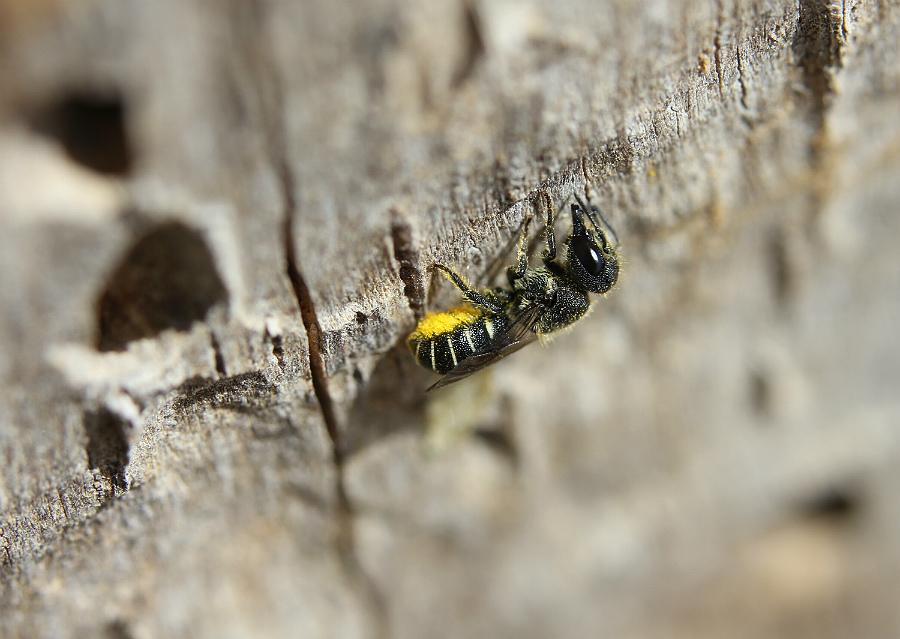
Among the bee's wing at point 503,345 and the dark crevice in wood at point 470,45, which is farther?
the bee's wing at point 503,345

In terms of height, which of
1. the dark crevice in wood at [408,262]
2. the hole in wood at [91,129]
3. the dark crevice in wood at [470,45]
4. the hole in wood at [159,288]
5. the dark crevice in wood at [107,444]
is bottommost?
the dark crevice in wood at [107,444]

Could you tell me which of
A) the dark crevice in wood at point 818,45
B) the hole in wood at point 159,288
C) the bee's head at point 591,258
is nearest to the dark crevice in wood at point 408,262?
the hole in wood at point 159,288

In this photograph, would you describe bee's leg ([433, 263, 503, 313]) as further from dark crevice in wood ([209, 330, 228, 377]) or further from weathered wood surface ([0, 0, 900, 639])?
dark crevice in wood ([209, 330, 228, 377])

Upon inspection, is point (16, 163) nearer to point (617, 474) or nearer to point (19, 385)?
point (19, 385)

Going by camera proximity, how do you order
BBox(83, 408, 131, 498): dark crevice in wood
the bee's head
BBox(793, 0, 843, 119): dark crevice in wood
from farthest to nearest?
the bee's head, BBox(793, 0, 843, 119): dark crevice in wood, BBox(83, 408, 131, 498): dark crevice in wood

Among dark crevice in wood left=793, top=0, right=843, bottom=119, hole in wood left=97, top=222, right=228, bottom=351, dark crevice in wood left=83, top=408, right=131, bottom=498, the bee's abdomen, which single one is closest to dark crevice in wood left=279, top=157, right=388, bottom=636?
hole in wood left=97, top=222, right=228, bottom=351

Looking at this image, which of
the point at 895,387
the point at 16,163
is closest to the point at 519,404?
the point at 16,163

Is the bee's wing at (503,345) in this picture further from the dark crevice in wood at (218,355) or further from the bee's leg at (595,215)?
the dark crevice in wood at (218,355)

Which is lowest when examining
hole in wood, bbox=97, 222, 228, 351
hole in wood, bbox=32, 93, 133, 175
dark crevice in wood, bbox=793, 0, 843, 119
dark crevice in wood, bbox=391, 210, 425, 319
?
hole in wood, bbox=97, 222, 228, 351
